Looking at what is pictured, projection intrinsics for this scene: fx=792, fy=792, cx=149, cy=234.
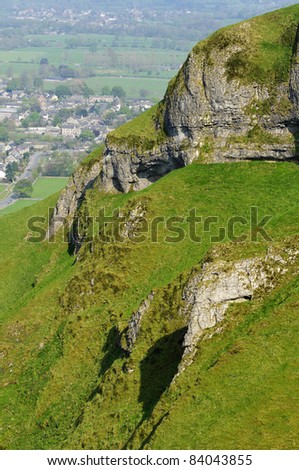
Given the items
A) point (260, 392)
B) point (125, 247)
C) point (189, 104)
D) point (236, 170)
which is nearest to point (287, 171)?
point (236, 170)

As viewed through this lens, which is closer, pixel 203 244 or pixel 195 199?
pixel 203 244

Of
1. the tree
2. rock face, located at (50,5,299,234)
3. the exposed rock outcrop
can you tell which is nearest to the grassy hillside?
the exposed rock outcrop

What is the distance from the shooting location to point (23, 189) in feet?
618

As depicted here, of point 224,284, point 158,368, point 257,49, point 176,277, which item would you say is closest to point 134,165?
point 257,49

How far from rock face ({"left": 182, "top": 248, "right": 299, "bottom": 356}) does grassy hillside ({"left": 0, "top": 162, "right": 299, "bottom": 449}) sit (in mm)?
625

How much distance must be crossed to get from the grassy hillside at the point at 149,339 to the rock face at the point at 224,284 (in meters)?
0.62

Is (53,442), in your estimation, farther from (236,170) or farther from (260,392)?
(236,170)

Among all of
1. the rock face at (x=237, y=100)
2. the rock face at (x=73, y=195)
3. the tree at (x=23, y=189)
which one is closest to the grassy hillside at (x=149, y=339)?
the rock face at (x=237, y=100)

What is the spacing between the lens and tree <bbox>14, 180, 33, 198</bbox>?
188 m

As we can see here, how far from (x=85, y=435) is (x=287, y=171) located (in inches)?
1290

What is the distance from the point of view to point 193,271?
137 ft

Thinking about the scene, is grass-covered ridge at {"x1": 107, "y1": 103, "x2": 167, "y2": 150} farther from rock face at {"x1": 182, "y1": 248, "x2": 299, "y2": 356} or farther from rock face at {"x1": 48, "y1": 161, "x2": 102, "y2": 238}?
rock face at {"x1": 182, "y1": 248, "x2": 299, "y2": 356}

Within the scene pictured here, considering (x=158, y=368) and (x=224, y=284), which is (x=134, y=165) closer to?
(x=158, y=368)

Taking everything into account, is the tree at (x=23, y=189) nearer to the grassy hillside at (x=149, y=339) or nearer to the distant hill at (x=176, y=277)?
the distant hill at (x=176, y=277)
